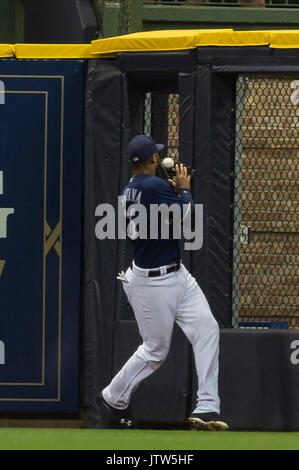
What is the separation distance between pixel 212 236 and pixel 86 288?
1.14m

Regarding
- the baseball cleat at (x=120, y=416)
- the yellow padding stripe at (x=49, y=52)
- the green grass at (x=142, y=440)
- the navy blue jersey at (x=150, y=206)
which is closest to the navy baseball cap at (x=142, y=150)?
the navy blue jersey at (x=150, y=206)

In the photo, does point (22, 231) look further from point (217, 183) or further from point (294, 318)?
point (294, 318)

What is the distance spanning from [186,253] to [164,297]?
0.79 metres

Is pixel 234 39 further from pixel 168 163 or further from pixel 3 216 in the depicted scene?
pixel 3 216

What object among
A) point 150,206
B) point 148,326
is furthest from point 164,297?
point 150,206

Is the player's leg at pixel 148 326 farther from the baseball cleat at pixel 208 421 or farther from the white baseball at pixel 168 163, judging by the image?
the white baseball at pixel 168 163

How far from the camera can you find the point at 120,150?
407 inches

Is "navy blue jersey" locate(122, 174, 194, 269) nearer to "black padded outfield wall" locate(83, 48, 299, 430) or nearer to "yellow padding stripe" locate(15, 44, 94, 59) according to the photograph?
"black padded outfield wall" locate(83, 48, 299, 430)

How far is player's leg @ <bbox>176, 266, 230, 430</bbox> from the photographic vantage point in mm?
9359
